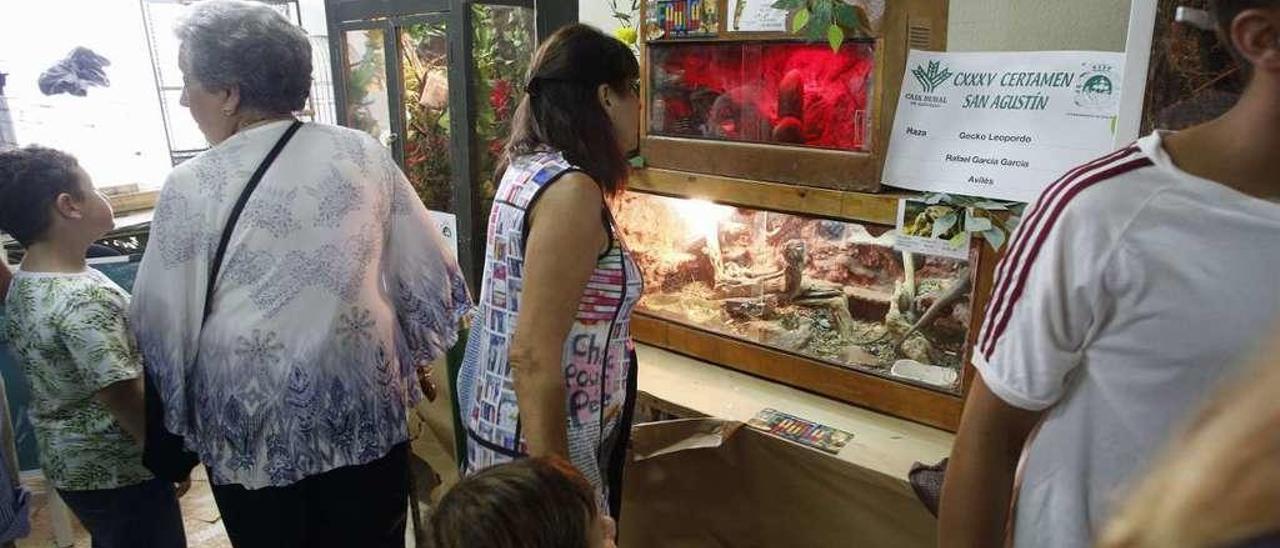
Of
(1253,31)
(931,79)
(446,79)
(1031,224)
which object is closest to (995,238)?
(931,79)

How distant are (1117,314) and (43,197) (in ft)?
7.08

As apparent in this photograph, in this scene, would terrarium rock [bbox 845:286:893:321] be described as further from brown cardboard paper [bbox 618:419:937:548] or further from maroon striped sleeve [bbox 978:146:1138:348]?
maroon striped sleeve [bbox 978:146:1138:348]

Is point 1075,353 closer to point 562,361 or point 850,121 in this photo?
point 562,361

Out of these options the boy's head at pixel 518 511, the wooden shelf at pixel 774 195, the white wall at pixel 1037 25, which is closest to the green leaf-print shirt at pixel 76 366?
the boy's head at pixel 518 511

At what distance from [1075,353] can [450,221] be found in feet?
8.15

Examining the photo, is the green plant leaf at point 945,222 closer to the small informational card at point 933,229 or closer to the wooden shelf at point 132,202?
the small informational card at point 933,229

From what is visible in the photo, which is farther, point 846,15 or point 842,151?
point 842,151

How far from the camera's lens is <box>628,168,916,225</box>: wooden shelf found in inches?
73.6

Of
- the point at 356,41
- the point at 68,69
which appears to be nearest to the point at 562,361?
the point at 356,41

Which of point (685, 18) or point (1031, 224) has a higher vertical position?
point (685, 18)

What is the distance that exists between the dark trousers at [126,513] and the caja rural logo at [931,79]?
86.5 inches

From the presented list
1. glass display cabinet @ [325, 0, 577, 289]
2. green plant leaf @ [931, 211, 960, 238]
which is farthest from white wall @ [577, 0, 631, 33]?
green plant leaf @ [931, 211, 960, 238]

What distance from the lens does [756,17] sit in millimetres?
1957

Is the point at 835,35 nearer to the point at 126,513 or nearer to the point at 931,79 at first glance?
the point at 931,79
